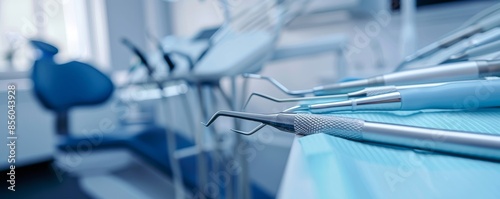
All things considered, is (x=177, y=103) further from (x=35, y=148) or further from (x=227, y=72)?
(x=35, y=148)

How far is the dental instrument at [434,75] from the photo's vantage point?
0.85ft

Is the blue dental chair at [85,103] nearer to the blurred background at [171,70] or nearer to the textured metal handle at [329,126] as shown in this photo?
the blurred background at [171,70]

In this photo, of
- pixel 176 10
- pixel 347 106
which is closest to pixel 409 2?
pixel 347 106

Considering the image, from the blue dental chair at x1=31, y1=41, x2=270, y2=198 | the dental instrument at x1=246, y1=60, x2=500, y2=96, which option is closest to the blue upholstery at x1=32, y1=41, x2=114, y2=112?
the blue dental chair at x1=31, y1=41, x2=270, y2=198

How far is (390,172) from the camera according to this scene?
0.15 metres

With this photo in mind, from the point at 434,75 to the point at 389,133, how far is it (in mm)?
142

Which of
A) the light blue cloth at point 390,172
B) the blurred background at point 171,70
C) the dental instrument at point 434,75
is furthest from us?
the blurred background at point 171,70

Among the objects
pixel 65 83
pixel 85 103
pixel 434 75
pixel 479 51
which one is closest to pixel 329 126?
pixel 434 75

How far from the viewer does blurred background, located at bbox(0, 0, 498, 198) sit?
0.65 m

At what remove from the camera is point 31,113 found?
57.2 inches

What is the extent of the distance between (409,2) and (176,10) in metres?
0.97

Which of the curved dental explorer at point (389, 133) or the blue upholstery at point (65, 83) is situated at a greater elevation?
the blue upholstery at point (65, 83)

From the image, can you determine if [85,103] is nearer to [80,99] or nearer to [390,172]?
[80,99]

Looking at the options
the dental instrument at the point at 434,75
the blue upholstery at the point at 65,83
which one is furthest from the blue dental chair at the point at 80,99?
the dental instrument at the point at 434,75
